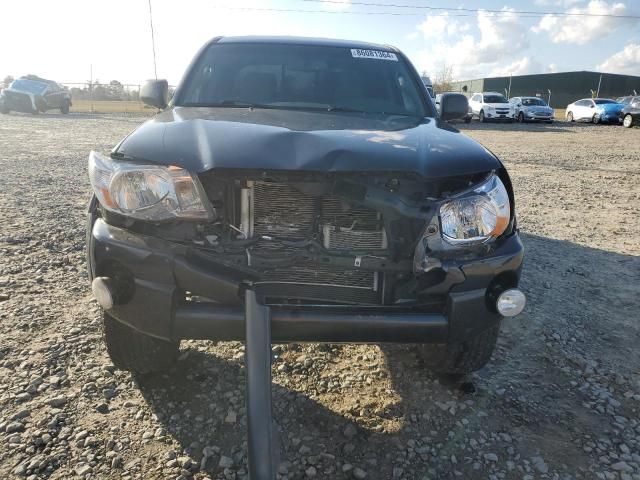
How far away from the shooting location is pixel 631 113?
23.2 m

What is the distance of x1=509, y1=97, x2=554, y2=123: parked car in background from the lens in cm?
2570

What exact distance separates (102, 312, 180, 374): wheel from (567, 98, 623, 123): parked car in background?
28760 mm

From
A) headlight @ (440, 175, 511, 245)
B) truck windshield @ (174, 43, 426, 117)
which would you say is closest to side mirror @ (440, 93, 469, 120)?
truck windshield @ (174, 43, 426, 117)

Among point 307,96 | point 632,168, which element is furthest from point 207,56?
point 632,168

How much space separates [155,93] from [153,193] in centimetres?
202

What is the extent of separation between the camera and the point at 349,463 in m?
2.10

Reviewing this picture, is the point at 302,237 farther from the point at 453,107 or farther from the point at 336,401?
the point at 453,107

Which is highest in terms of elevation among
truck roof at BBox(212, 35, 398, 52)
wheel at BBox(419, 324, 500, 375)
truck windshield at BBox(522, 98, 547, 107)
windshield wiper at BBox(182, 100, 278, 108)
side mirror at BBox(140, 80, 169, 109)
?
truck roof at BBox(212, 35, 398, 52)

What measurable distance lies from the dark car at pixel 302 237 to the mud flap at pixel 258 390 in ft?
0.06

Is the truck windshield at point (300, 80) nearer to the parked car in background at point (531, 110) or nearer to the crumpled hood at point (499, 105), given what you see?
the crumpled hood at point (499, 105)

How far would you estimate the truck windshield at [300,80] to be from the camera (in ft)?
10.3

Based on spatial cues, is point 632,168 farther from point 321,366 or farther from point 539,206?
point 321,366

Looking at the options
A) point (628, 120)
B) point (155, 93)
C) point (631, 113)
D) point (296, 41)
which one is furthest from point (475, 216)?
point (628, 120)

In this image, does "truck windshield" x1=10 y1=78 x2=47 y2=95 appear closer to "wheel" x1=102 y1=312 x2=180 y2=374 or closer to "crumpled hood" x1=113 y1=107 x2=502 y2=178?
"crumpled hood" x1=113 y1=107 x2=502 y2=178
